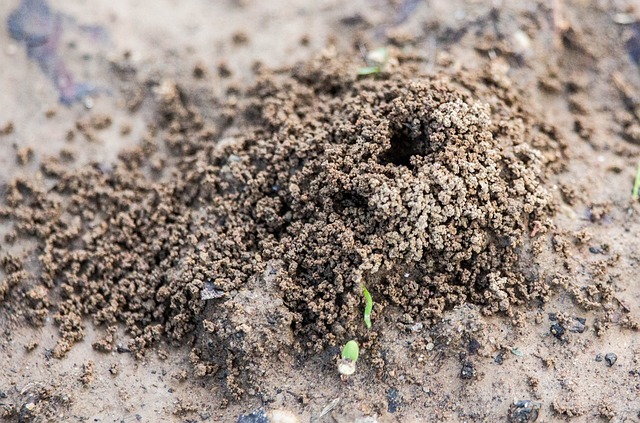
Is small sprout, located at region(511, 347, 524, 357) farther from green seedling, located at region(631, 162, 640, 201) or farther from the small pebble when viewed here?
green seedling, located at region(631, 162, 640, 201)

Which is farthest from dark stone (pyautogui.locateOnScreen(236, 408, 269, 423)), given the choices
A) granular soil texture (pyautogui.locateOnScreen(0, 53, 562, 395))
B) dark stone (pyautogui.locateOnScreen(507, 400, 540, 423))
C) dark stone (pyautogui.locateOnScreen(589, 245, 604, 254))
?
dark stone (pyautogui.locateOnScreen(589, 245, 604, 254))

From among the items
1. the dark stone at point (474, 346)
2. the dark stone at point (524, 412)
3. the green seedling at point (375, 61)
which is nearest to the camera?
the dark stone at point (524, 412)

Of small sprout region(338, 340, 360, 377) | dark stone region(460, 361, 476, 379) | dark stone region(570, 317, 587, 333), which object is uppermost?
small sprout region(338, 340, 360, 377)

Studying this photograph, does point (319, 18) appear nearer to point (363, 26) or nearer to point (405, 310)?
point (363, 26)

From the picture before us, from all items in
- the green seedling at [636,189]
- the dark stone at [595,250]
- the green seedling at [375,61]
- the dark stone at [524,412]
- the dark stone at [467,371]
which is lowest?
the dark stone at [524,412]

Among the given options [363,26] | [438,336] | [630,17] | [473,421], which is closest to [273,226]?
Result: [438,336]

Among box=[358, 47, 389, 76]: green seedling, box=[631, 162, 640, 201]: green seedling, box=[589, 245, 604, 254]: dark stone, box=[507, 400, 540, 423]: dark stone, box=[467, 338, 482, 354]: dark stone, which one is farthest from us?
box=[358, 47, 389, 76]: green seedling

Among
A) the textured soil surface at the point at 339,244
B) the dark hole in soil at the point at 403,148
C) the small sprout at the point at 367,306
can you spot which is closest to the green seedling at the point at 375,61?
the textured soil surface at the point at 339,244

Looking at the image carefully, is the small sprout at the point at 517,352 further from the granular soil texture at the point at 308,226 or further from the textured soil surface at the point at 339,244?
the granular soil texture at the point at 308,226
